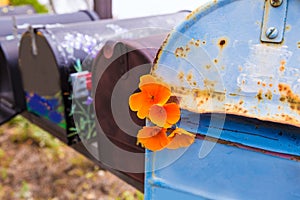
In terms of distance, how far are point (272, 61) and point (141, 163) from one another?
79 centimetres

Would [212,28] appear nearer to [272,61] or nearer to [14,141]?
[272,61]

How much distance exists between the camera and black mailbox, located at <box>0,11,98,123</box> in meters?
1.97

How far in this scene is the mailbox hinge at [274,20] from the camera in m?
0.73

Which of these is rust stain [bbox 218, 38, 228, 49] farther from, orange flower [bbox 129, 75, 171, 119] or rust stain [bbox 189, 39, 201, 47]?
orange flower [bbox 129, 75, 171, 119]

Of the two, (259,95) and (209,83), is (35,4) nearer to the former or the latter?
(209,83)

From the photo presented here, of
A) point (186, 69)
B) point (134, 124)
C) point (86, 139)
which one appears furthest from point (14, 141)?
point (186, 69)

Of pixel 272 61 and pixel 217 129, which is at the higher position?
pixel 272 61

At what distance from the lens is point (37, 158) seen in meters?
2.49

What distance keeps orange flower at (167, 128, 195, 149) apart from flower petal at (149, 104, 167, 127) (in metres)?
0.05

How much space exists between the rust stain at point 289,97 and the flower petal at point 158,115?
0.30 meters

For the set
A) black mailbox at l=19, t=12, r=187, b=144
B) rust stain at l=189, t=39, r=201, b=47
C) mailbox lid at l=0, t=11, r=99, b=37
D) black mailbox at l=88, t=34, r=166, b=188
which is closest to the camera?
rust stain at l=189, t=39, r=201, b=47

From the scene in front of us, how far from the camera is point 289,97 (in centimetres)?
76

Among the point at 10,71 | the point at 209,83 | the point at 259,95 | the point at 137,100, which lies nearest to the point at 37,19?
the point at 10,71

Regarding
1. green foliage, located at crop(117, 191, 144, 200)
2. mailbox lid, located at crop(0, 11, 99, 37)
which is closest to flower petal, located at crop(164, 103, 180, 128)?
green foliage, located at crop(117, 191, 144, 200)
